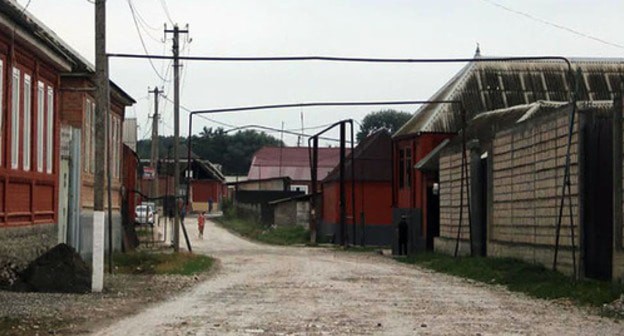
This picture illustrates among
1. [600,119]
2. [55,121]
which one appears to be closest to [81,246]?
[55,121]

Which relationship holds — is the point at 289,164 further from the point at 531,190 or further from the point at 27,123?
the point at 27,123

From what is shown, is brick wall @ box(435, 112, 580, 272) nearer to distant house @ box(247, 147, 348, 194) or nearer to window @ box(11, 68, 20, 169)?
window @ box(11, 68, 20, 169)

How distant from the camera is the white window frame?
74.8 ft

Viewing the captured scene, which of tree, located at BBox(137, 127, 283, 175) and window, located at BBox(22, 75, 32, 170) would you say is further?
tree, located at BBox(137, 127, 283, 175)

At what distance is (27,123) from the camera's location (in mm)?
21875

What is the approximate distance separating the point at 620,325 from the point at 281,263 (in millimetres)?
20178

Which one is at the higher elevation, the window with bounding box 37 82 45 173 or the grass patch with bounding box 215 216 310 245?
the window with bounding box 37 82 45 173

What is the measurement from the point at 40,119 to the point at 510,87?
29.4 m

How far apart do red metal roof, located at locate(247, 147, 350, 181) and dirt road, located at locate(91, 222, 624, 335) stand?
8076 cm

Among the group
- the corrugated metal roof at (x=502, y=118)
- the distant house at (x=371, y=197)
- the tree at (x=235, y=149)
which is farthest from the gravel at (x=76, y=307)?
the tree at (x=235, y=149)

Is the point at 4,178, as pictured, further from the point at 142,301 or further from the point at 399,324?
the point at 399,324

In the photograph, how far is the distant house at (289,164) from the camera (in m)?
107

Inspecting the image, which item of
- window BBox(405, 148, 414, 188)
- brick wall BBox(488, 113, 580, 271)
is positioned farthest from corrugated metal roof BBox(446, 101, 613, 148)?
window BBox(405, 148, 414, 188)

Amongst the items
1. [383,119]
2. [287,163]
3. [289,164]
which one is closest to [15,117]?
[289,164]
